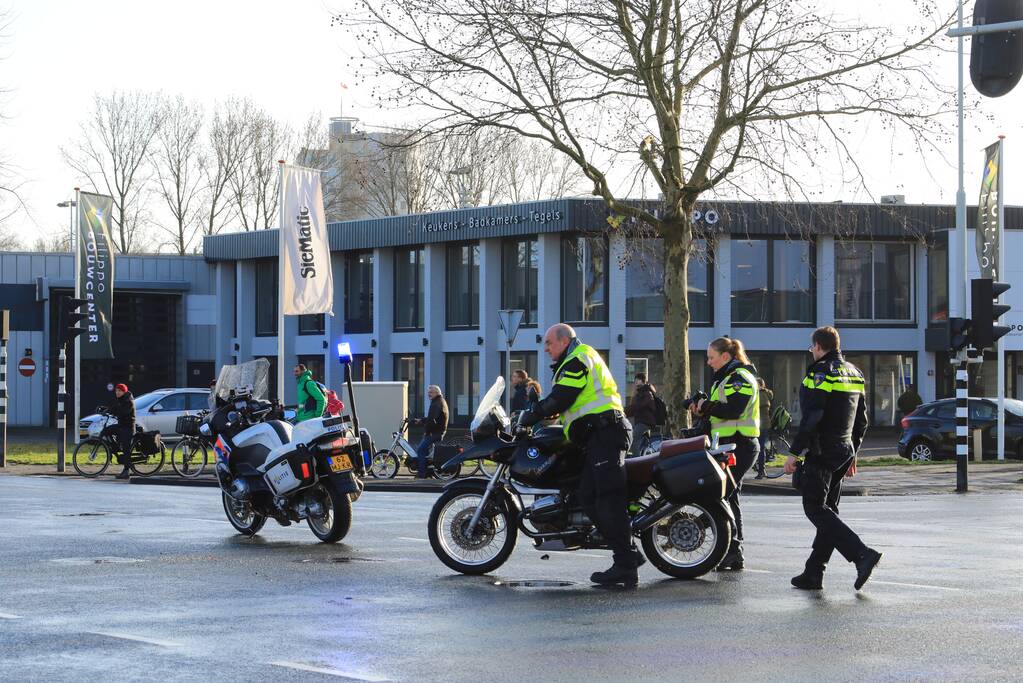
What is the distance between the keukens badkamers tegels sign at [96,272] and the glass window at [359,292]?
14.9 m

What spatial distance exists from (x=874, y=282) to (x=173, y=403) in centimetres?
2161

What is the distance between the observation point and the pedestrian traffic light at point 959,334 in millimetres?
21266

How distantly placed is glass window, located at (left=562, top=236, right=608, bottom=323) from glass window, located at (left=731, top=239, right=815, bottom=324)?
3.95 metres

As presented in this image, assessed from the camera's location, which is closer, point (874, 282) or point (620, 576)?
point (620, 576)

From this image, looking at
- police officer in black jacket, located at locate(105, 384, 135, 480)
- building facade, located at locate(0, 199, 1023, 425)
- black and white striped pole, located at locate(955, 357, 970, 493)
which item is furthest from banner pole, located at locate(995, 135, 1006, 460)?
police officer in black jacket, located at locate(105, 384, 135, 480)

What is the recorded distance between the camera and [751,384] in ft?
39.1

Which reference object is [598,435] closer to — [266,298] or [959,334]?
[959,334]

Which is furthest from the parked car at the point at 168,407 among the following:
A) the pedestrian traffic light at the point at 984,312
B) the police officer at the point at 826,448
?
the police officer at the point at 826,448

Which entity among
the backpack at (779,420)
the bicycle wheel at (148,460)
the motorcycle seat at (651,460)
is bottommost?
the bicycle wheel at (148,460)

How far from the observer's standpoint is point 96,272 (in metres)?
35.9

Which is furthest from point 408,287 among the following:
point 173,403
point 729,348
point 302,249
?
point 729,348

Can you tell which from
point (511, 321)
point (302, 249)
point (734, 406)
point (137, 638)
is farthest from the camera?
point (511, 321)

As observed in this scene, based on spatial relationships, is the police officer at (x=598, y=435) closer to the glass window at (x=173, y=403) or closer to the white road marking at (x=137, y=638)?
the white road marking at (x=137, y=638)

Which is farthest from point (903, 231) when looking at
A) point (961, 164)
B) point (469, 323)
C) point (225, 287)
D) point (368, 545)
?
point (368, 545)
